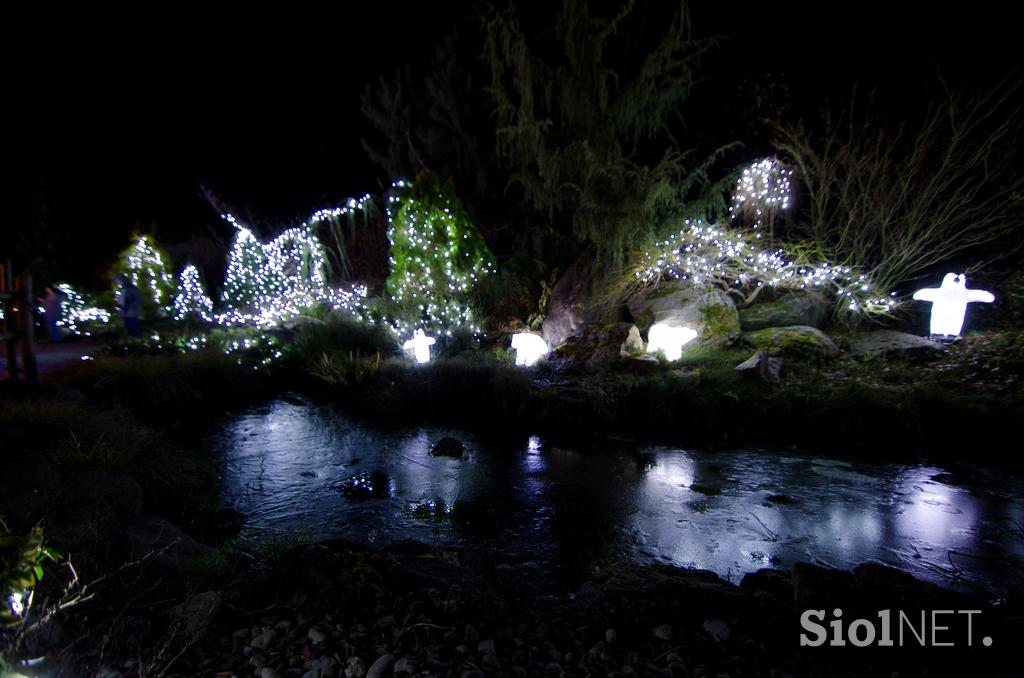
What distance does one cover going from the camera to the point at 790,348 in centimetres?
874

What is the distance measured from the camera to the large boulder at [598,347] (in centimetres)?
902

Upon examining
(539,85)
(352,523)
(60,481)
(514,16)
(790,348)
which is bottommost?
(352,523)

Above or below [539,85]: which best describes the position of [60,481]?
below

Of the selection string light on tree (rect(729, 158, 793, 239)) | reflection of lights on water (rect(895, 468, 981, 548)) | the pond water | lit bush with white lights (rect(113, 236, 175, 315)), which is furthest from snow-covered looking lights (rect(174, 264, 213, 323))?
reflection of lights on water (rect(895, 468, 981, 548))

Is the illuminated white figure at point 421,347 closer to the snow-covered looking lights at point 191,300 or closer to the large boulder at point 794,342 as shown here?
the large boulder at point 794,342

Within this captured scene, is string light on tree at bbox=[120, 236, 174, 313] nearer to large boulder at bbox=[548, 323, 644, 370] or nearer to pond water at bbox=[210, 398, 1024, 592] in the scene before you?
pond water at bbox=[210, 398, 1024, 592]

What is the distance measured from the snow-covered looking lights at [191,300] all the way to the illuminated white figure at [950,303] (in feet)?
50.1

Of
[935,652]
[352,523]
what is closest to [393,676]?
[935,652]

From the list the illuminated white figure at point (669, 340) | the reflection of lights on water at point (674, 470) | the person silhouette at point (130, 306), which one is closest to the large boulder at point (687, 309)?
the illuminated white figure at point (669, 340)

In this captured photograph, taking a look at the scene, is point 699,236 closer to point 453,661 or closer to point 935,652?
point 935,652

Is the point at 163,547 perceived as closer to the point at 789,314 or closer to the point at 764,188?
the point at 789,314

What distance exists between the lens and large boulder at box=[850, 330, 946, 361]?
8.23m

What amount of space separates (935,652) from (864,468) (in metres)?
4.11

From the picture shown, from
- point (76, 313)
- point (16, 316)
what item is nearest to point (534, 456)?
point (16, 316)
